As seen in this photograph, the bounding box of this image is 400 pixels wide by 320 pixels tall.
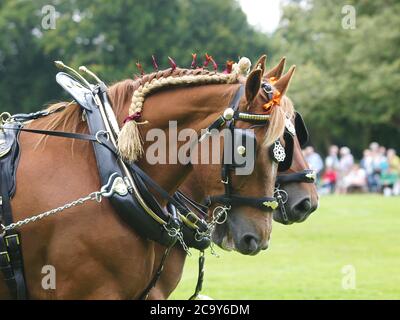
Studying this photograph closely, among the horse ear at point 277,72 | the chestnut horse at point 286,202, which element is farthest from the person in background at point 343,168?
the horse ear at point 277,72

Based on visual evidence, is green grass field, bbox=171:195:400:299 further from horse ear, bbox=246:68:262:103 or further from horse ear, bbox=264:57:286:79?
horse ear, bbox=246:68:262:103

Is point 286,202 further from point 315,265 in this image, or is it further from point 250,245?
point 315,265

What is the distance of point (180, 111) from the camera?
5.09 metres

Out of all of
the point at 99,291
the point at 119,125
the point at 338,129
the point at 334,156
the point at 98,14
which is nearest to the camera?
the point at 99,291

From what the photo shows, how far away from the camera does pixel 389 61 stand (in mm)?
44312

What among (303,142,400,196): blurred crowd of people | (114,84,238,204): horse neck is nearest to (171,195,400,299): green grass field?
(114,84,238,204): horse neck

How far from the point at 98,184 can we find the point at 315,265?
9835 millimetres

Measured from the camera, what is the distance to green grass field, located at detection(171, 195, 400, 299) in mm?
11156

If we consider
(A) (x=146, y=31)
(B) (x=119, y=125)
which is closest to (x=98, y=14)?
(A) (x=146, y=31)

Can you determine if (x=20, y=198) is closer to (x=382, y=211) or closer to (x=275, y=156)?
(x=275, y=156)

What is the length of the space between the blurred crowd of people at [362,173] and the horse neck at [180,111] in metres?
28.0

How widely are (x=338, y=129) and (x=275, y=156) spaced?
47427mm

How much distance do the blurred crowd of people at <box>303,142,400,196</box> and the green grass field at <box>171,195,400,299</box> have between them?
10660mm

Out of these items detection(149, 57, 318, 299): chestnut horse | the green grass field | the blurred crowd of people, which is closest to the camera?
detection(149, 57, 318, 299): chestnut horse
